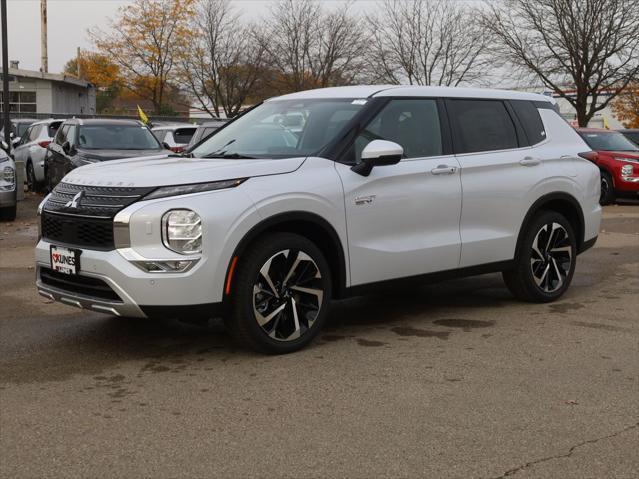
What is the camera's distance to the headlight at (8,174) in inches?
551

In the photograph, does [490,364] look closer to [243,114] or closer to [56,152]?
[243,114]

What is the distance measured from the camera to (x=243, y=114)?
7238 mm

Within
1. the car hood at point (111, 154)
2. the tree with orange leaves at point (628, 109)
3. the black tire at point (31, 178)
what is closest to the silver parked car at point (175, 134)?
the black tire at point (31, 178)

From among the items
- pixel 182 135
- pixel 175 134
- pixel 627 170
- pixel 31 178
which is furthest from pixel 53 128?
pixel 627 170

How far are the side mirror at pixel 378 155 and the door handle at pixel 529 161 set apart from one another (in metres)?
1.54

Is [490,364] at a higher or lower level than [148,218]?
lower

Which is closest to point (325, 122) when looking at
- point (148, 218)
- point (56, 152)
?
point (148, 218)

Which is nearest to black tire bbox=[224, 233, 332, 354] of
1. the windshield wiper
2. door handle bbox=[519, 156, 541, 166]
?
the windshield wiper

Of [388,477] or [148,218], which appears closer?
[388,477]

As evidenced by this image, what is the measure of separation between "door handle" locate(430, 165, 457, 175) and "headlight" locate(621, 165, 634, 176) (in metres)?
13.0

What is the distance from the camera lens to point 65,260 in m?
5.55

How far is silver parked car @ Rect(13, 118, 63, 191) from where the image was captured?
19953 millimetres

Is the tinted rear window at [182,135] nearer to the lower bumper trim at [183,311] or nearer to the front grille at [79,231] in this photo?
the front grille at [79,231]

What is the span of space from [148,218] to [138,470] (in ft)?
5.96
